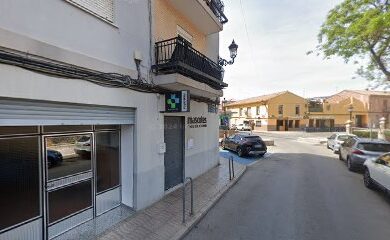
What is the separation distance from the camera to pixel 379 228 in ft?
19.2

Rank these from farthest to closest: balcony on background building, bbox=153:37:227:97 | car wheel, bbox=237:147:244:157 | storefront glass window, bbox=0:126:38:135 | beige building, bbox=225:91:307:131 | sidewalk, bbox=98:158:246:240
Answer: beige building, bbox=225:91:307:131
car wheel, bbox=237:147:244:157
balcony on background building, bbox=153:37:227:97
sidewalk, bbox=98:158:246:240
storefront glass window, bbox=0:126:38:135

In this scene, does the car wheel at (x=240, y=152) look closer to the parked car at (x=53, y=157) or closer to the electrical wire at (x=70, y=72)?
the electrical wire at (x=70, y=72)

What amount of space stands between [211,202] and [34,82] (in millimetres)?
5250

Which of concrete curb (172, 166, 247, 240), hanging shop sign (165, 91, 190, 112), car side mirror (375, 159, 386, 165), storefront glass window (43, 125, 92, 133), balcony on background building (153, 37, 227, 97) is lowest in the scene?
concrete curb (172, 166, 247, 240)

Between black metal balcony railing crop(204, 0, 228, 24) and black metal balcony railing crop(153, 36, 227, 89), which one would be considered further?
black metal balcony railing crop(204, 0, 228, 24)

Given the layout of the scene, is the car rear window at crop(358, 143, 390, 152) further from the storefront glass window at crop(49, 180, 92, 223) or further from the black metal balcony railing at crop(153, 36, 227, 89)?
the storefront glass window at crop(49, 180, 92, 223)

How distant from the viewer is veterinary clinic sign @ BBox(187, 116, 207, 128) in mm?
9945

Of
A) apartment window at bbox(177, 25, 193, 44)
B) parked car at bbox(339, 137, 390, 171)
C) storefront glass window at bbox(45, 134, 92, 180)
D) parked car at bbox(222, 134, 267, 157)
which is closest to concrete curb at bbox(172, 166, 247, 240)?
storefront glass window at bbox(45, 134, 92, 180)

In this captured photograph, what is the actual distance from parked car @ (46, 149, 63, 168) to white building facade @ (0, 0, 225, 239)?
0.06 feet

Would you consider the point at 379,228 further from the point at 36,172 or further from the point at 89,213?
the point at 36,172

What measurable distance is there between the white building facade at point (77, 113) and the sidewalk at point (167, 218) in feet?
1.37

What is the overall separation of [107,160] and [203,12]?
593 cm

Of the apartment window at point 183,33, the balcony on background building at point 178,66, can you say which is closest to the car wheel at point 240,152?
the apartment window at point 183,33

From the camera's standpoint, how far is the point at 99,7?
5.46 metres
